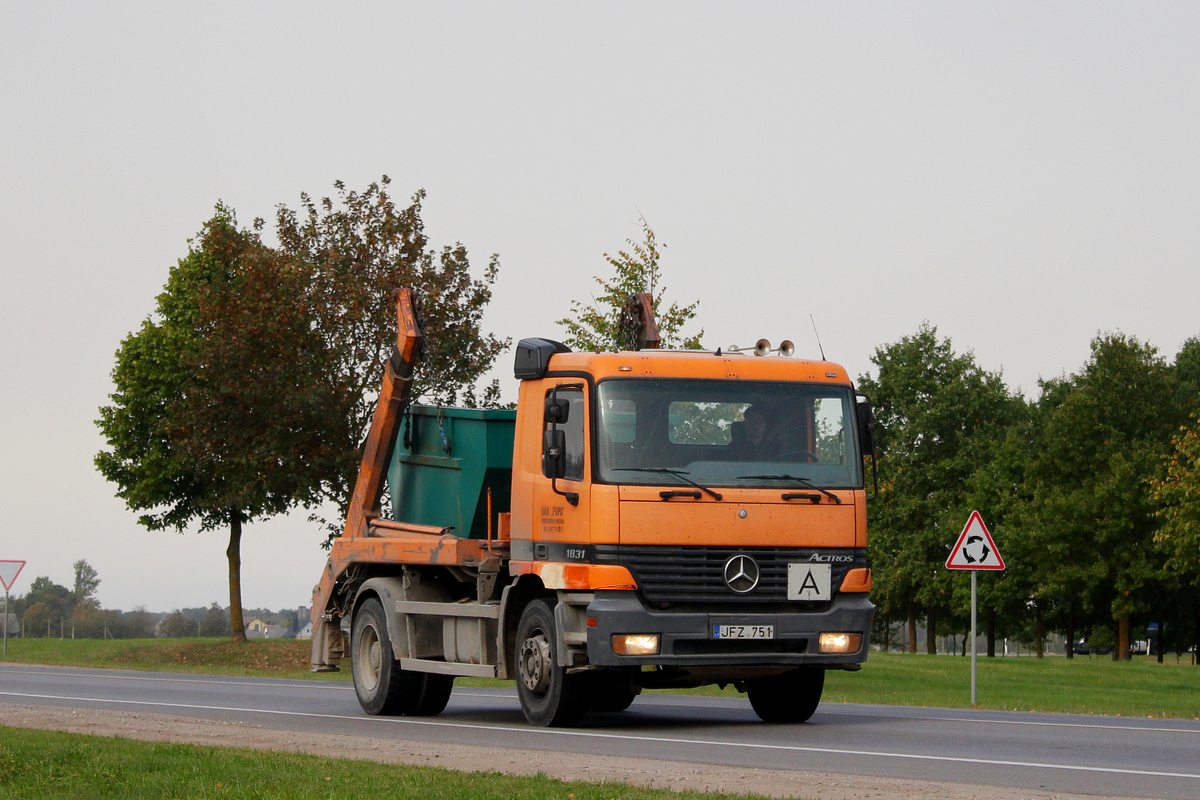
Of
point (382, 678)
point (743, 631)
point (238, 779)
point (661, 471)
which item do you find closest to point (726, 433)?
point (661, 471)

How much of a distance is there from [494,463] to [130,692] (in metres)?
8.72

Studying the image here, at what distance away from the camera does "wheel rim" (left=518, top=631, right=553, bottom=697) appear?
13.9 m

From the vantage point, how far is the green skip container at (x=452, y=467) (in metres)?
15.1

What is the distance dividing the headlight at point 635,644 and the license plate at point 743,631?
0.53 metres

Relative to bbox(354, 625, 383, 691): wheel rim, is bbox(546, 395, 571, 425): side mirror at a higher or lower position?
higher

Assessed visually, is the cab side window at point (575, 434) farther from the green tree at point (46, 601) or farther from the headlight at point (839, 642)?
the green tree at point (46, 601)

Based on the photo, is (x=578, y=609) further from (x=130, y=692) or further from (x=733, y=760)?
(x=130, y=692)

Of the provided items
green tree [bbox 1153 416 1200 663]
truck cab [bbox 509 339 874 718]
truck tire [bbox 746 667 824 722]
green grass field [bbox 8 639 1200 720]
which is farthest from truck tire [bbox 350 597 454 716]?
green tree [bbox 1153 416 1200 663]

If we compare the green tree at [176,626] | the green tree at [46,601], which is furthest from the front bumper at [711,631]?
the green tree at [46,601]

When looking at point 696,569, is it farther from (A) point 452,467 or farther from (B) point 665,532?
(A) point 452,467

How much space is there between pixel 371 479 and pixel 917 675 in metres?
18.3

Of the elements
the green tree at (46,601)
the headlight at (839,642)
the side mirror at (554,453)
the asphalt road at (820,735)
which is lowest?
the green tree at (46,601)

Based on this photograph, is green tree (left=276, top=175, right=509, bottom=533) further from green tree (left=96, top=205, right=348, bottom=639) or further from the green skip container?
the green skip container

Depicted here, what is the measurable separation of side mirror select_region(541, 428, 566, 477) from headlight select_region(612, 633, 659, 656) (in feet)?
5.03
